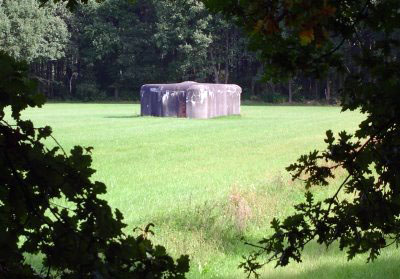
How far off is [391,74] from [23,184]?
2.15 m

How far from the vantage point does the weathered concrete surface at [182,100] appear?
36.4 m

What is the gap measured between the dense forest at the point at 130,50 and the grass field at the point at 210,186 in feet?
111

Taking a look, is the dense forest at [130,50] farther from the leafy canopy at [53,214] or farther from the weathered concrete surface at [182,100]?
the leafy canopy at [53,214]

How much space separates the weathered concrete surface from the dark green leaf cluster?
3355 cm

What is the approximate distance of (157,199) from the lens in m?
12.3

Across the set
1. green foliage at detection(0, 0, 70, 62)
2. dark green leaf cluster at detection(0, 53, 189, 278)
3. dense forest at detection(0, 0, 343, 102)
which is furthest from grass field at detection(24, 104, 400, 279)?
dense forest at detection(0, 0, 343, 102)

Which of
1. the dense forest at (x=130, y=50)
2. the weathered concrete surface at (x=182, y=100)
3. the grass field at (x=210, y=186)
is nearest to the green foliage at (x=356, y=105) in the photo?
the grass field at (x=210, y=186)

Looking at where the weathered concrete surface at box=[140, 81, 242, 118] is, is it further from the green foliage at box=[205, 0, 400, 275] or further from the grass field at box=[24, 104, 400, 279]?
the green foliage at box=[205, 0, 400, 275]

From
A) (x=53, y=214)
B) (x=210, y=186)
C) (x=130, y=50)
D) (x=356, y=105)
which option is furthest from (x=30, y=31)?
(x=53, y=214)

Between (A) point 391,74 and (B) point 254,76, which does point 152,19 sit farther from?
(A) point 391,74

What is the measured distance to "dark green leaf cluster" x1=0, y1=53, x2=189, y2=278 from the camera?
7.72 feet

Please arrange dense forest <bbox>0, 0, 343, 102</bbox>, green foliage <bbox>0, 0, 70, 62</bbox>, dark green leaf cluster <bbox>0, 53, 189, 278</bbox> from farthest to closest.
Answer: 1. dense forest <bbox>0, 0, 343, 102</bbox>
2. green foliage <bbox>0, 0, 70, 62</bbox>
3. dark green leaf cluster <bbox>0, 53, 189, 278</bbox>

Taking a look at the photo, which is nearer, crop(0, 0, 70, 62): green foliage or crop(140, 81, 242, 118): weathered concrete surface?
crop(140, 81, 242, 118): weathered concrete surface

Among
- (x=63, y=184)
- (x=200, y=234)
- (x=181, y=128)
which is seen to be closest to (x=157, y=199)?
(x=200, y=234)
